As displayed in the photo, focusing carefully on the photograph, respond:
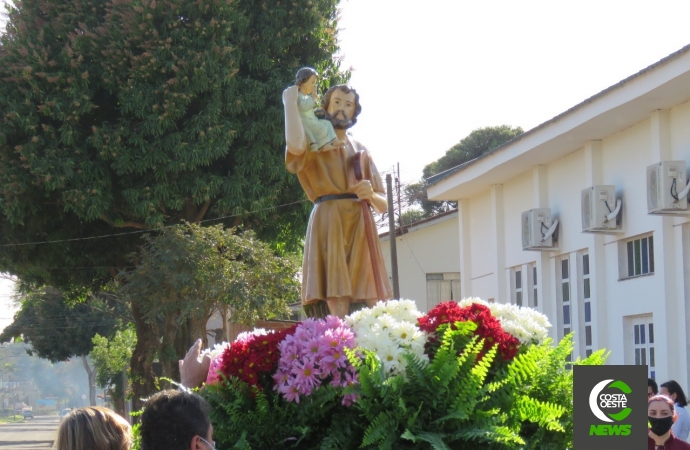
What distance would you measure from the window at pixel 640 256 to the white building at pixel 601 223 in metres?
0.02

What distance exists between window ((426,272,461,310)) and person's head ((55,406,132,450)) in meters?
31.4

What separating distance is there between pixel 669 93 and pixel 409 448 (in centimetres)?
1140

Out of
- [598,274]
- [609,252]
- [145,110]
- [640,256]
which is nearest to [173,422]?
[640,256]

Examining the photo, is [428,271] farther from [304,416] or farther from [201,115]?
[304,416]

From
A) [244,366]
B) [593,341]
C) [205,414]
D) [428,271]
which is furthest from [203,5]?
[205,414]

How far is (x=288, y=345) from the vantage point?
566 cm

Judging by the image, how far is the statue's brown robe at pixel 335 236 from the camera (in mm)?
7273

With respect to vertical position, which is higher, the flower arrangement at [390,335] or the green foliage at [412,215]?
the green foliage at [412,215]

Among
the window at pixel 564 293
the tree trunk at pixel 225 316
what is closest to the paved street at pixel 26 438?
the tree trunk at pixel 225 316

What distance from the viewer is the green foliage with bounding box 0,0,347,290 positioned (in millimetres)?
23016

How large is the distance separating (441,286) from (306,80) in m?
28.4

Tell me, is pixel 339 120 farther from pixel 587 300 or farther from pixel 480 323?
→ pixel 587 300

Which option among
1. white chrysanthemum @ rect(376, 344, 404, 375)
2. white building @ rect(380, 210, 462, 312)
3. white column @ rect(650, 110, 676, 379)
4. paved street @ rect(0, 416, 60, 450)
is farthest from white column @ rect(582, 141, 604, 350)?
white building @ rect(380, 210, 462, 312)

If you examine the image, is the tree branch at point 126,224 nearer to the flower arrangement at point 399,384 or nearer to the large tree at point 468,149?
the flower arrangement at point 399,384
